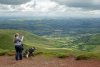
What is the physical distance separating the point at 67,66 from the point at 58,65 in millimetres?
1382

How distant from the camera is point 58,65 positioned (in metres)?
35.8

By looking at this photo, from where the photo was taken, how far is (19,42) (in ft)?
133

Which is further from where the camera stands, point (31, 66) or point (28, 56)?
point (28, 56)

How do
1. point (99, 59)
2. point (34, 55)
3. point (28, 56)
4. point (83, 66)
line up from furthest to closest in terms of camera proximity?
point (34, 55)
point (28, 56)
point (99, 59)
point (83, 66)

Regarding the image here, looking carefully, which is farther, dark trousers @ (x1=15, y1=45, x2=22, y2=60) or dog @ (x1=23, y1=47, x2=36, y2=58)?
dog @ (x1=23, y1=47, x2=36, y2=58)

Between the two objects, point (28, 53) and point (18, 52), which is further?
point (28, 53)

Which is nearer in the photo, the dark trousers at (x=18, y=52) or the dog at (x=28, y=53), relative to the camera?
the dark trousers at (x=18, y=52)

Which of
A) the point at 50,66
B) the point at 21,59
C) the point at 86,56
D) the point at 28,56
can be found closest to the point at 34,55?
the point at 28,56

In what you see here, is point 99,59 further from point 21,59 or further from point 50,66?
point 21,59

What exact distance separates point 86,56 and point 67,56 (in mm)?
5072

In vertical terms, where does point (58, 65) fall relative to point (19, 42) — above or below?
below

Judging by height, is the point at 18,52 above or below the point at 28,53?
above

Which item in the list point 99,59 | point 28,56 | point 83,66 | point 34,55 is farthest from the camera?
point 34,55

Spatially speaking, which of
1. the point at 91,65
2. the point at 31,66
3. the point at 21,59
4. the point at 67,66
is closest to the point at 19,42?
the point at 21,59
